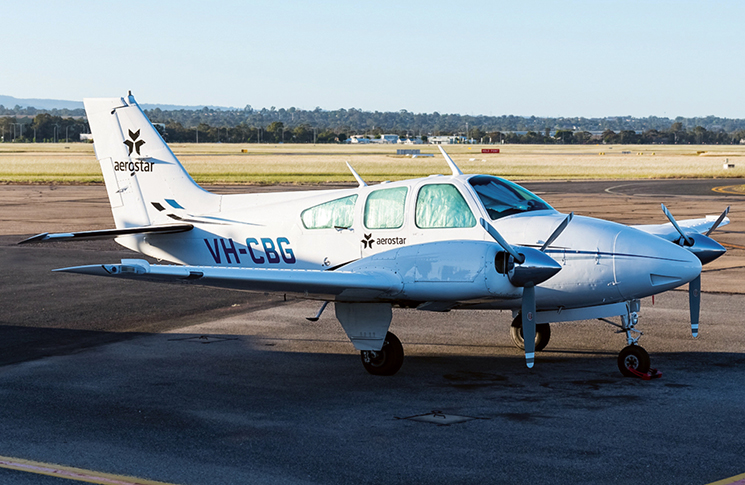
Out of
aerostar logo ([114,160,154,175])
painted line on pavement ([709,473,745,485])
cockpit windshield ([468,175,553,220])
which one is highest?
aerostar logo ([114,160,154,175])

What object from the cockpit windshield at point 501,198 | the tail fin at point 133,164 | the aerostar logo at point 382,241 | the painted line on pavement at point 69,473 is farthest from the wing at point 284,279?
the tail fin at point 133,164

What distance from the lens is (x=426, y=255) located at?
34.0 feet

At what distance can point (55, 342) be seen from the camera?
1295 centimetres

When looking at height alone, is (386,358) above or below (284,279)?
below

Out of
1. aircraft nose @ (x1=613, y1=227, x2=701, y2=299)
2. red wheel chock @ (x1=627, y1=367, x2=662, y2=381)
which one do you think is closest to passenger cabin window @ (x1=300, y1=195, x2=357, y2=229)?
aircraft nose @ (x1=613, y1=227, x2=701, y2=299)

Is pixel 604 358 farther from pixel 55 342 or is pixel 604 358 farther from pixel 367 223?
pixel 55 342

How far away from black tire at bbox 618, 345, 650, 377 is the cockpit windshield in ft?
7.43

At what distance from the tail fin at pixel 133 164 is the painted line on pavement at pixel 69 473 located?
23.2ft

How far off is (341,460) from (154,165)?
8.28m

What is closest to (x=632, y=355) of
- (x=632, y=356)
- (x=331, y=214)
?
(x=632, y=356)

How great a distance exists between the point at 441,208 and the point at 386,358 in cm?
216

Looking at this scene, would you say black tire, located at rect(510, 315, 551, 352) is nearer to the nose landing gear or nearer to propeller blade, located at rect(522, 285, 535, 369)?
the nose landing gear

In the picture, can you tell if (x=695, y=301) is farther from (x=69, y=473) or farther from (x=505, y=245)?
(x=69, y=473)

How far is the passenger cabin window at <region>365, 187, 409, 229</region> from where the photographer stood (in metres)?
11.5
